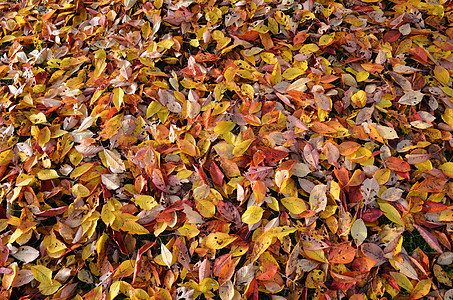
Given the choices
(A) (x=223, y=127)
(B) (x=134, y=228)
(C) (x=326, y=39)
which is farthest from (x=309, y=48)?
(B) (x=134, y=228)

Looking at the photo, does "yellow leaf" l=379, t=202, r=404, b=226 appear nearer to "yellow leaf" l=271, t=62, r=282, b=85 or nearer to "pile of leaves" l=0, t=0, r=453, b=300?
"pile of leaves" l=0, t=0, r=453, b=300

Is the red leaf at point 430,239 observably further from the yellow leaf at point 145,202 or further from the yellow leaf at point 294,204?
the yellow leaf at point 145,202

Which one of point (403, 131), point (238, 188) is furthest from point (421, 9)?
point (238, 188)

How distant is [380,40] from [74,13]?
4.85ft

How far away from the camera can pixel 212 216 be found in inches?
44.3

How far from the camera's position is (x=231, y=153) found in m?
1.22

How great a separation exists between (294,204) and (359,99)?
530 mm

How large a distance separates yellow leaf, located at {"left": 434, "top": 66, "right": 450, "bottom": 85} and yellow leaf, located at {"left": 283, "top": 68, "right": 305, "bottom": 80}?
57 cm

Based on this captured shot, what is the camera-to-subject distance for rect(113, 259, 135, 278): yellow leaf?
42.2 inches

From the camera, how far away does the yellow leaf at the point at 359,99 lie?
4.42ft

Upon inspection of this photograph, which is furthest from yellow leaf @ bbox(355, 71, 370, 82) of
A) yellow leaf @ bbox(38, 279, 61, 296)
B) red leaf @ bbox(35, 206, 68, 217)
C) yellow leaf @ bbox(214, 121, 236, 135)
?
yellow leaf @ bbox(38, 279, 61, 296)

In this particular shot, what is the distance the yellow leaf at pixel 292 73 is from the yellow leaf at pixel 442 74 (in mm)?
571

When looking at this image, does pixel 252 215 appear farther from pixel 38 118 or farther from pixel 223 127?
pixel 38 118

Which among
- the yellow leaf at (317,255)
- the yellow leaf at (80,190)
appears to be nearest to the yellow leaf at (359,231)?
the yellow leaf at (317,255)
